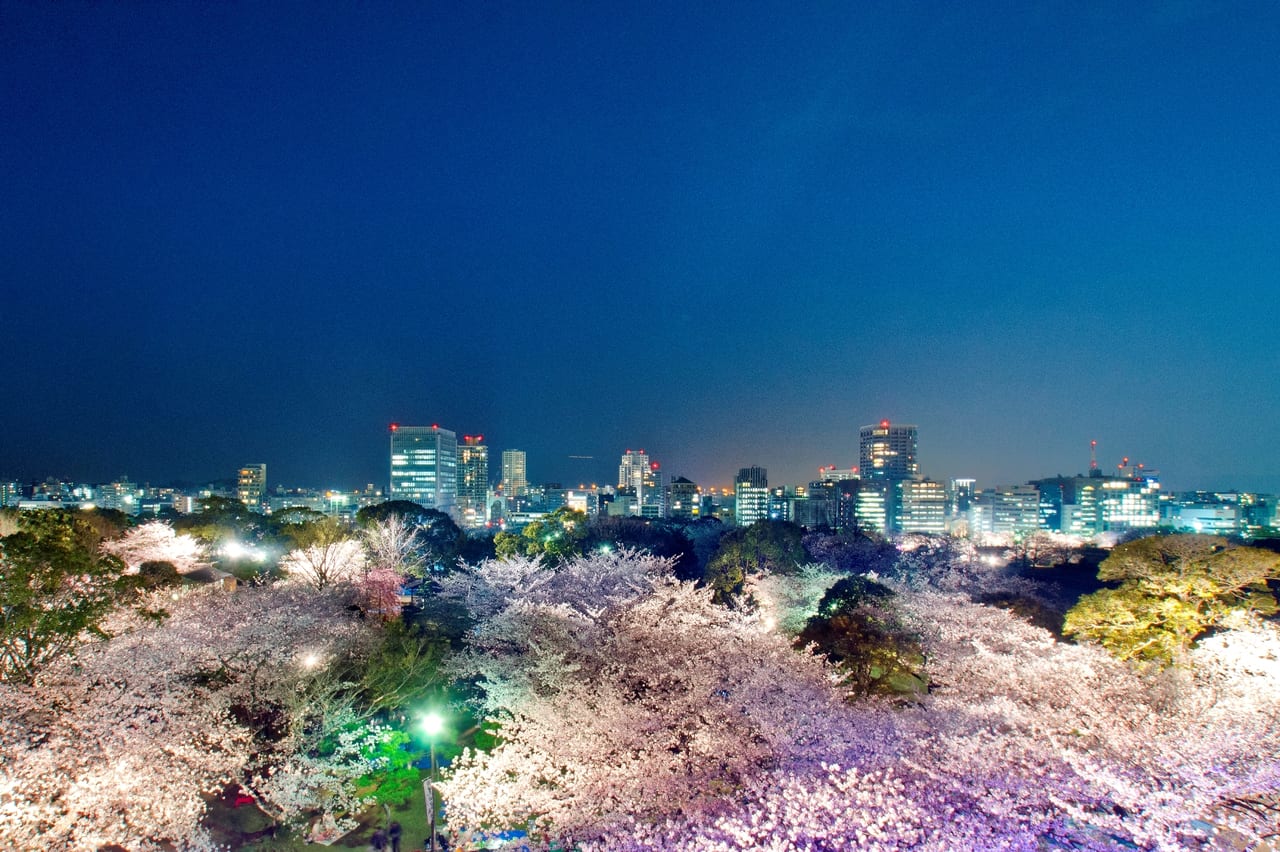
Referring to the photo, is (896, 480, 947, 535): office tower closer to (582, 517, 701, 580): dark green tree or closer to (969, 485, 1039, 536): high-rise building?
(969, 485, 1039, 536): high-rise building

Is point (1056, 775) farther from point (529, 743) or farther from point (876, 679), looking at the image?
point (529, 743)

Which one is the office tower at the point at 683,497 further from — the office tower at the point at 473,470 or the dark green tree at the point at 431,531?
the dark green tree at the point at 431,531

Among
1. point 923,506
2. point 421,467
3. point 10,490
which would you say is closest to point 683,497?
point 923,506

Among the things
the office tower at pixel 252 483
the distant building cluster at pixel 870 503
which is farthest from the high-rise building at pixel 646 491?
the office tower at pixel 252 483

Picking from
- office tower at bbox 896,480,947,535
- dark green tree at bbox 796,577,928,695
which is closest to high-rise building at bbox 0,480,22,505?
dark green tree at bbox 796,577,928,695

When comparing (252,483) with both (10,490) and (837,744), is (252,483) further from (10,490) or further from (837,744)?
(837,744)

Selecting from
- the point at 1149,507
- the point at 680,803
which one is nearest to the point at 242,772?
the point at 680,803
